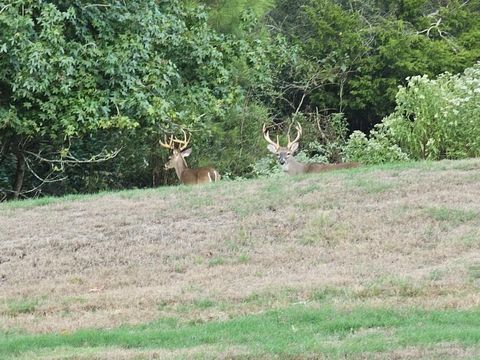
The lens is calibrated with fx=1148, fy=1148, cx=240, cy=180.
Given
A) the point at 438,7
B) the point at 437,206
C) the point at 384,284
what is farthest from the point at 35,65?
the point at 438,7

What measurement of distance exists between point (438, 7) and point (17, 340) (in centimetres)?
2325

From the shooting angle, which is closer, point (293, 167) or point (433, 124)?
point (293, 167)

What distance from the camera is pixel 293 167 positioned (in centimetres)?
2059

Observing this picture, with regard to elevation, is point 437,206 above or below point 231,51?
below

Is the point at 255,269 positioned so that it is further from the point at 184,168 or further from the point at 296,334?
the point at 184,168

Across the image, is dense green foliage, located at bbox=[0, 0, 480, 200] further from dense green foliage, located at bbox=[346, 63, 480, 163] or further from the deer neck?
the deer neck

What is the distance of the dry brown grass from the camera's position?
11.4 metres

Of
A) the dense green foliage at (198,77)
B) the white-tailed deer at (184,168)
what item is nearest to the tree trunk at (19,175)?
the dense green foliage at (198,77)

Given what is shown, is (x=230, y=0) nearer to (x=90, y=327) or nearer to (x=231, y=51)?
(x=231, y=51)

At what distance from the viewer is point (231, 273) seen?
12867mm

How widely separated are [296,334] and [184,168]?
12.9 meters

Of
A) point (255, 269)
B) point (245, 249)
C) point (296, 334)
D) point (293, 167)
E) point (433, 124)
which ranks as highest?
point (433, 124)

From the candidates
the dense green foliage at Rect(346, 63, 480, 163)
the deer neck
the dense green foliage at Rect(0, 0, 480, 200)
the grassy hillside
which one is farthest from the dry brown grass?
the dense green foliage at Rect(346, 63, 480, 163)

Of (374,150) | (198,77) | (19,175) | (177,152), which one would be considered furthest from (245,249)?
(19,175)
